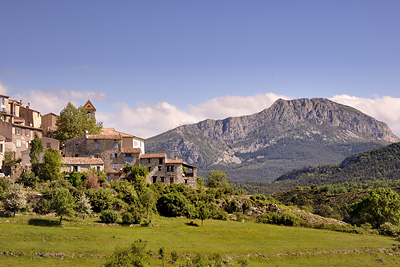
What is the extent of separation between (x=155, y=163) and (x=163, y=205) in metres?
14.9

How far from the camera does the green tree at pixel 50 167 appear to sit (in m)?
84.3

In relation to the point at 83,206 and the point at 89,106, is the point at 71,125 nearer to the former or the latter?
the point at 89,106

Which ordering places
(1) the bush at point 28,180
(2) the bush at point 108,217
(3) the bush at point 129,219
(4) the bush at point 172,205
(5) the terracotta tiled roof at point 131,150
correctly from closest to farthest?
(2) the bush at point 108,217 < (3) the bush at point 129,219 < (1) the bush at point 28,180 < (4) the bush at point 172,205 < (5) the terracotta tiled roof at point 131,150

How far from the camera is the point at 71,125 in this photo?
104750 mm

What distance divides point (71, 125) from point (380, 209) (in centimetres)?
7537

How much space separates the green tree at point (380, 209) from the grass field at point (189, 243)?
16561 mm

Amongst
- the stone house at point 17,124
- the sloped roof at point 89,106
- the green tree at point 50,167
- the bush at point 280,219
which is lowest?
the bush at point 280,219

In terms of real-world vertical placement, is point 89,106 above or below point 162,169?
above

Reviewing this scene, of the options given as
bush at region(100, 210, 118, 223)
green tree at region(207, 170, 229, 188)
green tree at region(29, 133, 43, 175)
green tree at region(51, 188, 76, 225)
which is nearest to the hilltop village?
green tree at region(29, 133, 43, 175)

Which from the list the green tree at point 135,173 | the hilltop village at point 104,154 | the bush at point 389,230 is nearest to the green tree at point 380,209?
the bush at point 389,230

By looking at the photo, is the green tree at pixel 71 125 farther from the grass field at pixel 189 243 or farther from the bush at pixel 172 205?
the grass field at pixel 189 243

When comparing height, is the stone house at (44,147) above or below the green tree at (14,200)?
above

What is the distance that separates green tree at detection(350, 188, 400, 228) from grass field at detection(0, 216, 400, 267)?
1656 centimetres

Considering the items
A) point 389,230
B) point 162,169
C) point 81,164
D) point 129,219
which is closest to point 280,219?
point 389,230
